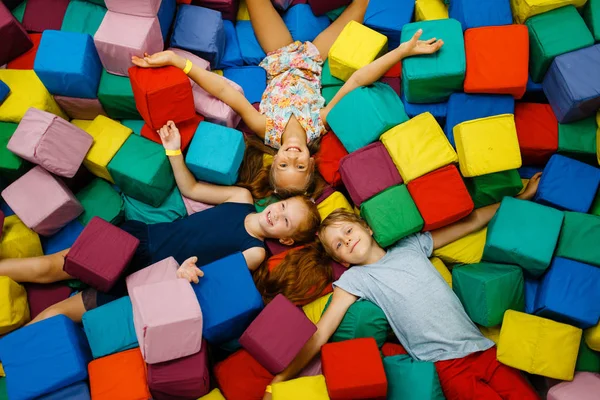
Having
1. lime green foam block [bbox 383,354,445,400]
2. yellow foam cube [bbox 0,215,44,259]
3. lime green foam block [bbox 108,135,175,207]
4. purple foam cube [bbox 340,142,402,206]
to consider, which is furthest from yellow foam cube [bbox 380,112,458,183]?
yellow foam cube [bbox 0,215,44,259]

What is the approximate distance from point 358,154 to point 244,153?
64cm

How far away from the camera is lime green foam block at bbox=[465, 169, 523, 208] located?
254cm

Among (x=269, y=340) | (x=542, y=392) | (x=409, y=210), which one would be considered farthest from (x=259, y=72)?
(x=542, y=392)

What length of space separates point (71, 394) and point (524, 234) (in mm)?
1992

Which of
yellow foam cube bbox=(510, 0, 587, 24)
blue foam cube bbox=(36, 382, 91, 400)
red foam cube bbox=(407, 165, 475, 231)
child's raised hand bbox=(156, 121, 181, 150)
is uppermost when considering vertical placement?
yellow foam cube bbox=(510, 0, 587, 24)

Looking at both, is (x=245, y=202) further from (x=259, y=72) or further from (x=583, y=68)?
(x=583, y=68)

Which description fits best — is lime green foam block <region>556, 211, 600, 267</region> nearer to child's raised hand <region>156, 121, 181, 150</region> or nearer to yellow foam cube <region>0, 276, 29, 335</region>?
child's raised hand <region>156, 121, 181, 150</region>

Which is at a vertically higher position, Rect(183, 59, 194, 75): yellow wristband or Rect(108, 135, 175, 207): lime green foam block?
Rect(183, 59, 194, 75): yellow wristband

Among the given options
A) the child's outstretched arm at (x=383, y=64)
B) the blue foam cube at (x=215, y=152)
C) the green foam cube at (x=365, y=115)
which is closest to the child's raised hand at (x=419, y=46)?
the child's outstretched arm at (x=383, y=64)

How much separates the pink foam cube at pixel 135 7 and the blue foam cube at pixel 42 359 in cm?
147

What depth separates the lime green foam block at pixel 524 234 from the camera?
2.38 meters

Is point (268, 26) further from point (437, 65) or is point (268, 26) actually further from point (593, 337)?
point (593, 337)

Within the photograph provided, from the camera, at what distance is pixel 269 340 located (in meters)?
2.12

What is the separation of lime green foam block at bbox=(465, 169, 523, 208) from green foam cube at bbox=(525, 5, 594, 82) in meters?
0.57
